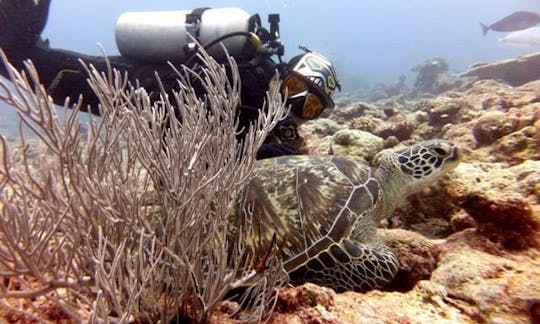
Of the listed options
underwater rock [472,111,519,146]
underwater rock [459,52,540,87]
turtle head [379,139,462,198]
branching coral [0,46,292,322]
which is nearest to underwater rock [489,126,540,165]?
underwater rock [472,111,519,146]

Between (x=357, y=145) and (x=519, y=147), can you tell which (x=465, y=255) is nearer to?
(x=519, y=147)

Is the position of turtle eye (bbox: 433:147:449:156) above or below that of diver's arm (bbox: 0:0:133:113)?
below

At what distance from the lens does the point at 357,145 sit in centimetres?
433

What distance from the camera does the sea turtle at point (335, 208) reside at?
2361 millimetres

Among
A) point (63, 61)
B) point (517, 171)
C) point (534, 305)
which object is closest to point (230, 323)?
point (534, 305)

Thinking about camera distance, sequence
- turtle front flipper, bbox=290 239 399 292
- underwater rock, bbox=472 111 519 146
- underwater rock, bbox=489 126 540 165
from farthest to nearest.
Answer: underwater rock, bbox=472 111 519 146
underwater rock, bbox=489 126 540 165
turtle front flipper, bbox=290 239 399 292

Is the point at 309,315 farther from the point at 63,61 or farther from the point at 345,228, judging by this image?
the point at 63,61

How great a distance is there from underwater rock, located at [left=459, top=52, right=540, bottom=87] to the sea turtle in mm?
9905

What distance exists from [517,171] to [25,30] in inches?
183

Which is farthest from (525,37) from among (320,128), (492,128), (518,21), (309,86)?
(309,86)

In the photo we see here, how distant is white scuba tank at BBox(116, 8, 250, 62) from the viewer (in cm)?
347

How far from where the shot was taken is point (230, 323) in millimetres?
1693

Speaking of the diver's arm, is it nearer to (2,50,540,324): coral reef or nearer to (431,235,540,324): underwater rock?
(2,50,540,324): coral reef

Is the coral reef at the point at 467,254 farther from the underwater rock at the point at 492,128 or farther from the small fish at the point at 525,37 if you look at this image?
the small fish at the point at 525,37
